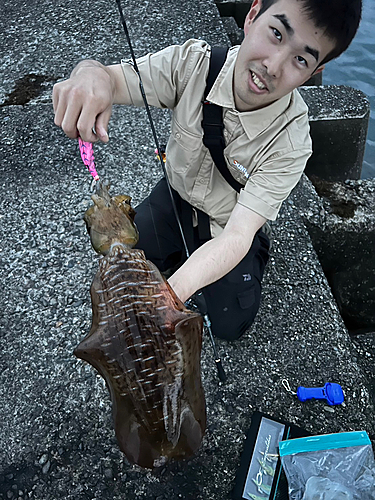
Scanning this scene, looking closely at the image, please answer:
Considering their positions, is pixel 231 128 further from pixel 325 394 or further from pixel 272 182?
pixel 325 394

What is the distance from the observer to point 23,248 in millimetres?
3041

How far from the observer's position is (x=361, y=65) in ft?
25.6

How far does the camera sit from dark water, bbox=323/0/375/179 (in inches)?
297

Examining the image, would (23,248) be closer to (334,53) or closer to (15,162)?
(15,162)

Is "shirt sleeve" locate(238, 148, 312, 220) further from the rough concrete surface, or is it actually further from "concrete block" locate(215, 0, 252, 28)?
"concrete block" locate(215, 0, 252, 28)

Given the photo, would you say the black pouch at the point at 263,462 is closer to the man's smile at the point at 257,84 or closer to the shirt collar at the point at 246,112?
the shirt collar at the point at 246,112

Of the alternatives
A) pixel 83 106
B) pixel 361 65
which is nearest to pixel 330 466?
pixel 83 106

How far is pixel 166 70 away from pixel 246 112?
1.75ft

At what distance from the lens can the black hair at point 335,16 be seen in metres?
1.84

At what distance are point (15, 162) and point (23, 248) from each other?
2.92 ft

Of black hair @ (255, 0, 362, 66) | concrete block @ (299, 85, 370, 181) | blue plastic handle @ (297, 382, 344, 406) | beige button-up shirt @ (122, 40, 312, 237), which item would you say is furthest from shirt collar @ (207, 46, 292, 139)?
concrete block @ (299, 85, 370, 181)

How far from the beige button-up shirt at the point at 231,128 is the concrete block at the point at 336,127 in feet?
5.74

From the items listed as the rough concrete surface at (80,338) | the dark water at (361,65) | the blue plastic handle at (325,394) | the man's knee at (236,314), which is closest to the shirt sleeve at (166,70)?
the rough concrete surface at (80,338)

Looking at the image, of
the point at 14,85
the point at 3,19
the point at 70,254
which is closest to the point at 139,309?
the point at 70,254
